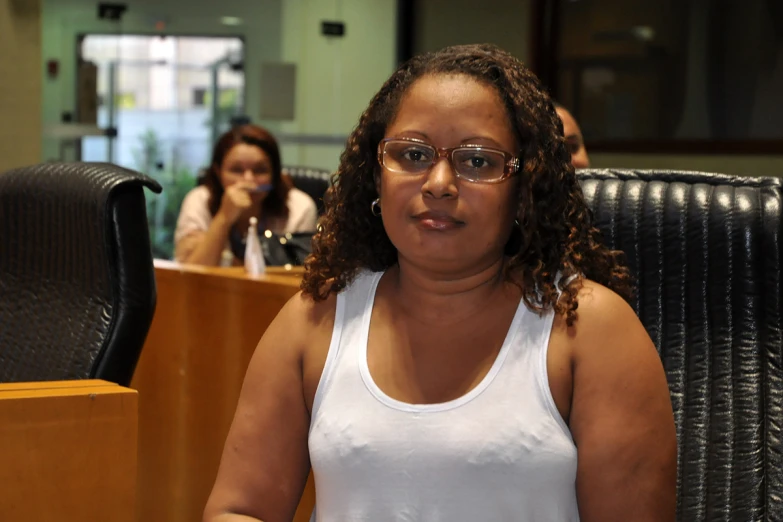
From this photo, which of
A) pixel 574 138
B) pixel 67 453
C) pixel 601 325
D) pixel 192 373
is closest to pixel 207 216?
pixel 192 373

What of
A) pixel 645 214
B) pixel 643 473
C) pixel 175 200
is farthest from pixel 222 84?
pixel 643 473

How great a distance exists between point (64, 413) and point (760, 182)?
3.59ft

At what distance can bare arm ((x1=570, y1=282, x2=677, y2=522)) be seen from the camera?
4.25 ft

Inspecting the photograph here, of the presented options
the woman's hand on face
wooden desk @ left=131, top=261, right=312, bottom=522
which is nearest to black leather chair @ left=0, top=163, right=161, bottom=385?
wooden desk @ left=131, top=261, right=312, bottom=522

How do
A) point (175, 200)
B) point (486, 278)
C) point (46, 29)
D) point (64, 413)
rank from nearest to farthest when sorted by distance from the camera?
point (486, 278), point (64, 413), point (46, 29), point (175, 200)

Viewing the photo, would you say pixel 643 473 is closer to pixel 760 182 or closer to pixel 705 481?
pixel 705 481

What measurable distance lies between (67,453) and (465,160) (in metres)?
0.69

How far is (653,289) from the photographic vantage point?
5.81 ft

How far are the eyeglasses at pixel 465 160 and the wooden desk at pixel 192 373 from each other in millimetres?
1067

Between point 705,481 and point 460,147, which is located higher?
point 460,147

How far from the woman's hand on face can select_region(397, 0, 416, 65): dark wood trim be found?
10.6 feet

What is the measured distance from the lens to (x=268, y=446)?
142 centimetres

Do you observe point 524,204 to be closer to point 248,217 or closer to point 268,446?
point 268,446

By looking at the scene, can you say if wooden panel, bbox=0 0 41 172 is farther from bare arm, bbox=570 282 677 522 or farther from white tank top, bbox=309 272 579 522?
bare arm, bbox=570 282 677 522
